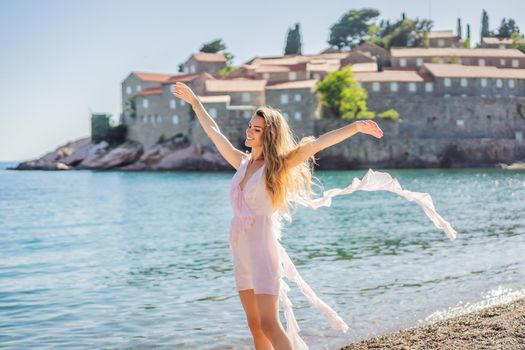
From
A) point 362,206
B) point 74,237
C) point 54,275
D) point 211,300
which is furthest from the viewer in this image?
point 362,206

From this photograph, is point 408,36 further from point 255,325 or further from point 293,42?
point 255,325

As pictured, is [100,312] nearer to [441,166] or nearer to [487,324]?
[487,324]

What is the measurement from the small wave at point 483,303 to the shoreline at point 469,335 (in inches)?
39.9

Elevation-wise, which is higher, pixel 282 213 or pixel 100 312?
pixel 282 213

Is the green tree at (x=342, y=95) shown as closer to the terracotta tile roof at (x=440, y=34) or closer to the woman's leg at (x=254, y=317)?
the terracotta tile roof at (x=440, y=34)

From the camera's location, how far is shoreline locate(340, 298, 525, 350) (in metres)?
6.59

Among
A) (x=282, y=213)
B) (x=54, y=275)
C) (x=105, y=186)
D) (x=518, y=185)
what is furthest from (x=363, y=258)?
(x=105, y=186)

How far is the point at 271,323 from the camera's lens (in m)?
5.06

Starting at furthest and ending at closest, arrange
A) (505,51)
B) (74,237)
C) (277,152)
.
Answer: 1. (505,51)
2. (74,237)
3. (277,152)

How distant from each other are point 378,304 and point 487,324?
329cm

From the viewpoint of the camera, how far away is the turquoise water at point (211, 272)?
31.9 ft

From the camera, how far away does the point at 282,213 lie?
5672 mm

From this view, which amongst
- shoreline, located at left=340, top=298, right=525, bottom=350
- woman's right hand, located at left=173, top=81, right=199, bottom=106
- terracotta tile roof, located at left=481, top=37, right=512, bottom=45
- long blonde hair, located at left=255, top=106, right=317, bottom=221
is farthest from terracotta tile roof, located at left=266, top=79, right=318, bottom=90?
long blonde hair, located at left=255, top=106, right=317, bottom=221

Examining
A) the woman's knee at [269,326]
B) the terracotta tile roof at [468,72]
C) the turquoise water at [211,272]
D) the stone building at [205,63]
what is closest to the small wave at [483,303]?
the turquoise water at [211,272]
